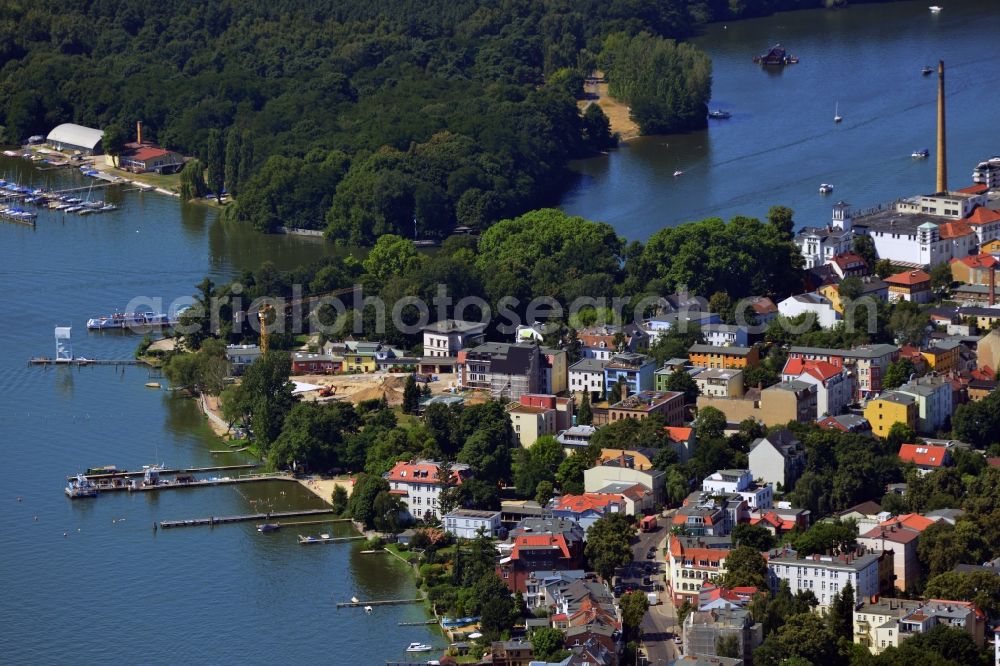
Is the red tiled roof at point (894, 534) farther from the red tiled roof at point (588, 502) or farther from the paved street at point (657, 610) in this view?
the red tiled roof at point (588, 502)

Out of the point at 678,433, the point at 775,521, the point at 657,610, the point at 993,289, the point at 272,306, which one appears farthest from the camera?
the point at 272,306

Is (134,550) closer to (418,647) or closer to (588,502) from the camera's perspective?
(418,647)

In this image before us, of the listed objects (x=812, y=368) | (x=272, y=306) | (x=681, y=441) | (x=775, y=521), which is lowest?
(x=775, y=521)

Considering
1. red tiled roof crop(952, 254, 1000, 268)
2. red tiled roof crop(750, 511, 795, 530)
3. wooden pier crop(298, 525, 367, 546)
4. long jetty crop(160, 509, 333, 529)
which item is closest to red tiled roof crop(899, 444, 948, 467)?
red tiled roof crop(750, 511, 795, 530)

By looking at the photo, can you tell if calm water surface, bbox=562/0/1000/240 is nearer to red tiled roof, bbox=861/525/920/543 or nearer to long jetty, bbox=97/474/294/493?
long jetty, bbox=97/474/294/493

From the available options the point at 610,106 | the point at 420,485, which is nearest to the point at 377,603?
the point at 420,485

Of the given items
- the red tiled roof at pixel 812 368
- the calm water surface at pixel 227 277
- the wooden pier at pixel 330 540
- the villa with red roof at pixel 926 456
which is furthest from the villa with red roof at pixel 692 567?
the red tiled roof at pixel 812 368

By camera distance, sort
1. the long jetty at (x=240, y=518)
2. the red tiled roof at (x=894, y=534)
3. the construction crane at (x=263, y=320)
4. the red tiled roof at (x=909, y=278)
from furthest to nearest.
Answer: the red tiled roof at (x=909, y=278) < the construction crane at (x=263, y=320) < the long jetty at (x=240, y=518) < the red tiled roof at (x=894, y=534)

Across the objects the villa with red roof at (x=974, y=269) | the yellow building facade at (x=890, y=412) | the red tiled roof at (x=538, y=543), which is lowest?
the red tiled roof at (x=538, y=543)

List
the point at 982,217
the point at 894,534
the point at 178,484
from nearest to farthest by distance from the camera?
the point at 894,534, the point at 178,484, the point at 982,217
